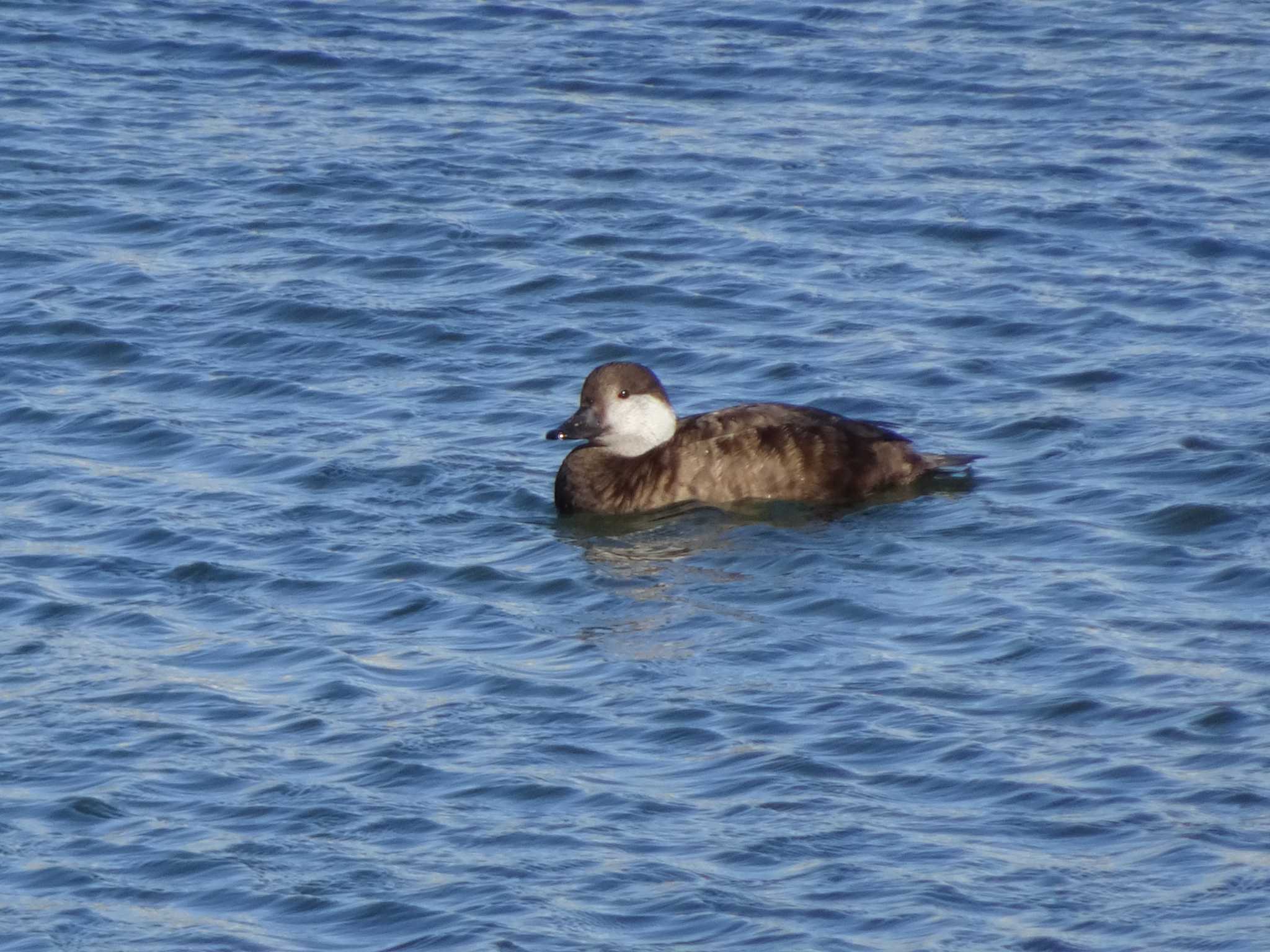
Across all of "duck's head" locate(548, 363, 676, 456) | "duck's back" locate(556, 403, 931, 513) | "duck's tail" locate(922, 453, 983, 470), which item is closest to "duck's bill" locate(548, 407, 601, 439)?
"duck's head" locate(548, 363, 676, 456)

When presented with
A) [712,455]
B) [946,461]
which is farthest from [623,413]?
[946,461]

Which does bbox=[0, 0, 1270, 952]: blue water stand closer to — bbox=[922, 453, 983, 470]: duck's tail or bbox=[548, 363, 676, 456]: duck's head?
bbox=[922, 453, 983, 470]: duck's tail

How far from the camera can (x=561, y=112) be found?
18844 millimetres

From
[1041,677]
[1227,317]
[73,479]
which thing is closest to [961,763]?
[1041,677]

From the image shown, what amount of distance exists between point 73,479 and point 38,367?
1.92m

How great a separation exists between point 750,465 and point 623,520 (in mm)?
707

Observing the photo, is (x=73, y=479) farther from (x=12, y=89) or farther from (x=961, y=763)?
(x=12, y=89)

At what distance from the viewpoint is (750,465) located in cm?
1206

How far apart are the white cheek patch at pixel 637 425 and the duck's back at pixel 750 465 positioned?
0.32 feet

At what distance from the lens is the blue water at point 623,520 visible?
798 cm

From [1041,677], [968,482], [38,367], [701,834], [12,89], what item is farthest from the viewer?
[12,89]

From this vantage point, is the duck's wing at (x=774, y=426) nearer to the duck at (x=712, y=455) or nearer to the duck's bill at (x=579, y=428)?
the duck at (x=712, y=455)

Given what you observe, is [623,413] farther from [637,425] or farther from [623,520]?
[623,520]

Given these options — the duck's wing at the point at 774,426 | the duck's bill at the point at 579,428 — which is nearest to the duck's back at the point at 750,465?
the duck's wing at the point at 774,426
